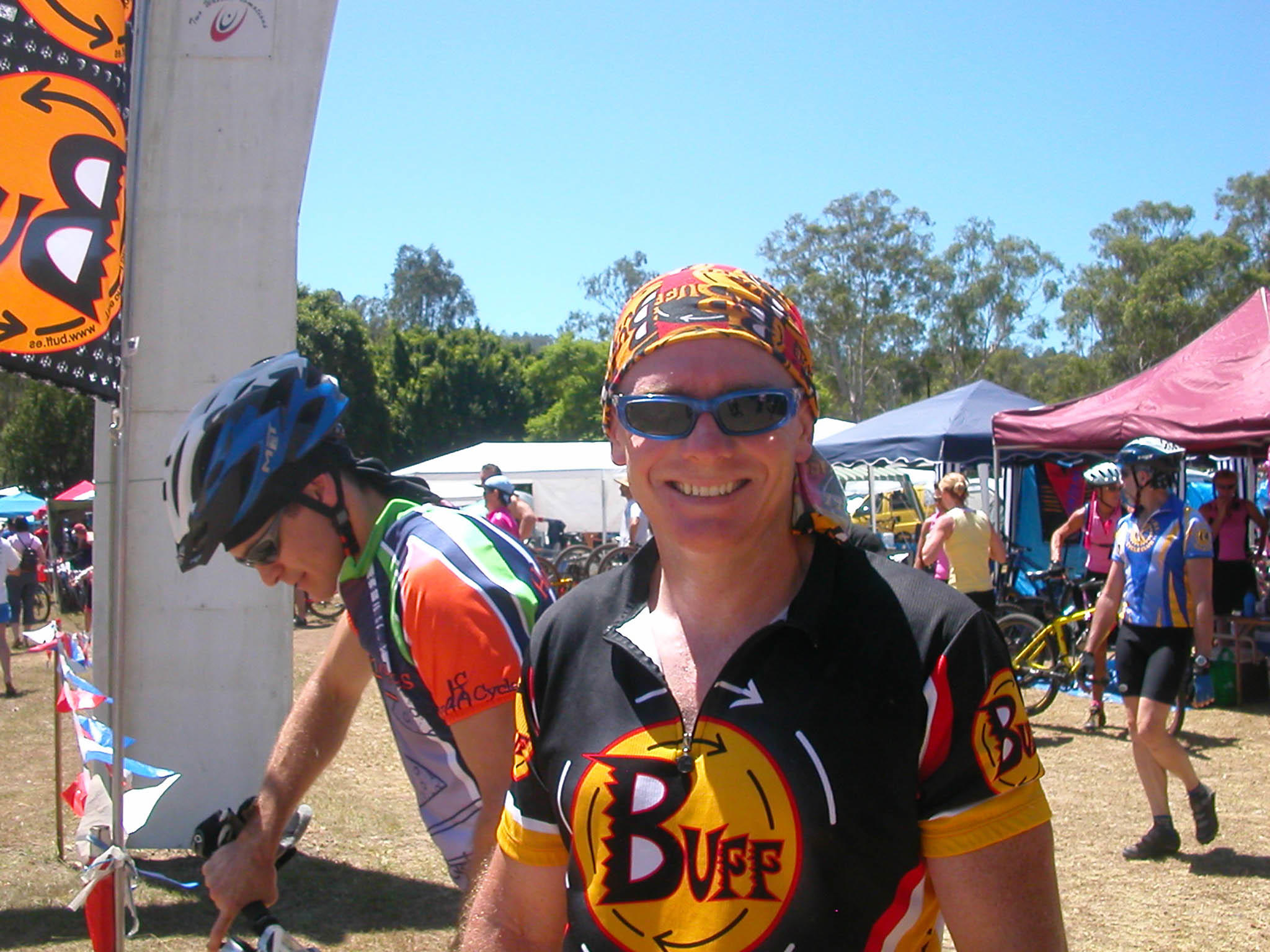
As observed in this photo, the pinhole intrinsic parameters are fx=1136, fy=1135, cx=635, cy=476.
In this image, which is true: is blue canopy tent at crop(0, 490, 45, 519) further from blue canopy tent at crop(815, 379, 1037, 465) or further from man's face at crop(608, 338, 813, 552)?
man's face at crop(608, 338, 813, 552)

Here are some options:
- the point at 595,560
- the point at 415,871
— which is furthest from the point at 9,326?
the point at 595,560

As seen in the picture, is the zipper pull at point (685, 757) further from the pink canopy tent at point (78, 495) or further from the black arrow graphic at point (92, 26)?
the pink canopy tent at point (78, 495)

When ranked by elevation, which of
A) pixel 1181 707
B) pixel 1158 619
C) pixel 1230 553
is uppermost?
pixel 1230 553

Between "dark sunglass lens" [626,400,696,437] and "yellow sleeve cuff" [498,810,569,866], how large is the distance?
56cm

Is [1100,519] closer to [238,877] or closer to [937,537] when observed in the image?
[937,537]

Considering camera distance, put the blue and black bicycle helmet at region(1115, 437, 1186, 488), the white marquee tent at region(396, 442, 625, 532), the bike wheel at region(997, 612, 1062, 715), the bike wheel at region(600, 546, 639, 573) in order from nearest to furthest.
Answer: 1. the blue and black bicycle helmet at region(1115, 437, 1186, 488)
2. the bike wheel at region(997, 612, 1062, 715)
3. the bike wheel at region(600, 546, 639, 573)
4. the white marquee tent at region(396, 442, 625, 532)

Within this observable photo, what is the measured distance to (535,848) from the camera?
1.55 metres

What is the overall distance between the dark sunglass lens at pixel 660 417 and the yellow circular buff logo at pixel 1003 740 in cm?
49

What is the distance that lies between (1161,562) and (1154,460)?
1.75ft

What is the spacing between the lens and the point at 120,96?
361cm

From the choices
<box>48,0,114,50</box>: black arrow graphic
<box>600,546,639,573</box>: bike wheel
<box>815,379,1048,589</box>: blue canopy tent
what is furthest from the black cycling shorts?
<box>600,546,639,573</box>: bike wheel

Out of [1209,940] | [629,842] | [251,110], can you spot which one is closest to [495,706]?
[629,842]

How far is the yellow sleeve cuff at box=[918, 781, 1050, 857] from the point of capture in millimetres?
1280

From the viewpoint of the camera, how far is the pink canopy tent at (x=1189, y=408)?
912 cm
